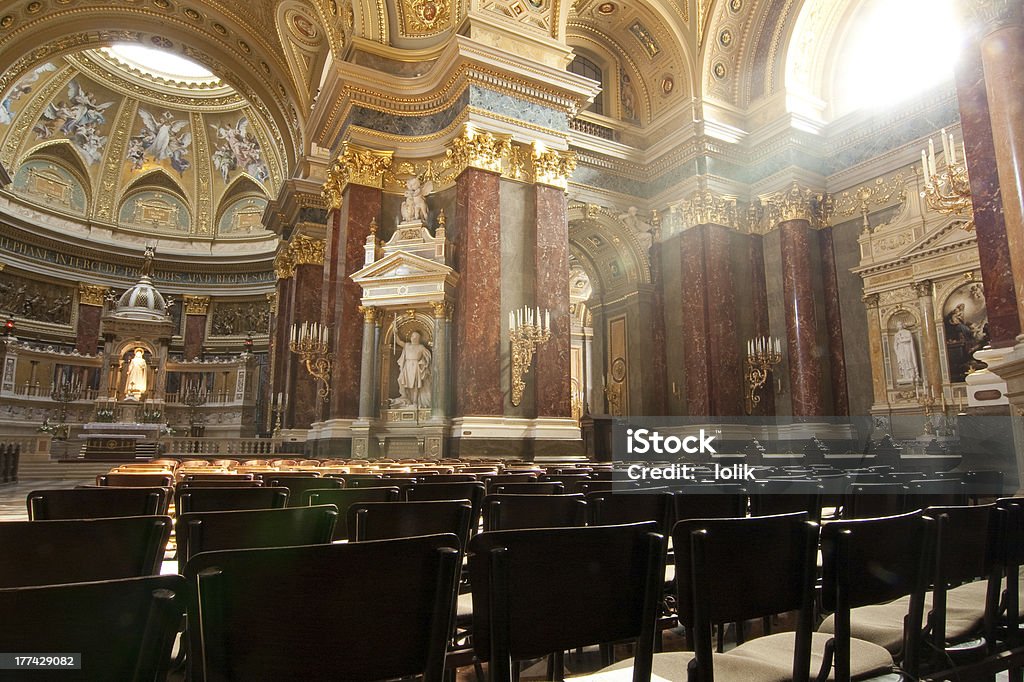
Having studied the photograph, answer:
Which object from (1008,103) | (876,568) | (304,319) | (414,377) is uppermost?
(1008,103)

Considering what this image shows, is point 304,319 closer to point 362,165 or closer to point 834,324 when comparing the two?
point 362,165

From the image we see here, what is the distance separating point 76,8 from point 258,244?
1214cm

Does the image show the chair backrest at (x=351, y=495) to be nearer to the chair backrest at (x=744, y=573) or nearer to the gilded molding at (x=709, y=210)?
the chair backrest at (x=744, y=573)

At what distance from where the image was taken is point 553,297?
39.0 feet

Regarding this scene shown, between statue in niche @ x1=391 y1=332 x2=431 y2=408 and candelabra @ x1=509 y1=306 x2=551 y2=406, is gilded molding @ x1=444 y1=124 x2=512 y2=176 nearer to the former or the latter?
candelabra @ x1=509 y1=306 x2=551 y2=406

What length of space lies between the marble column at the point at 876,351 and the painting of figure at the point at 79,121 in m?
27.5

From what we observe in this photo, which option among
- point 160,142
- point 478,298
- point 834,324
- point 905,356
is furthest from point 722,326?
point 160,142

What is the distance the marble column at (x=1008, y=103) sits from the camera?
6.46 metres

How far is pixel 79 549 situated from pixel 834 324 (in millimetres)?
14670

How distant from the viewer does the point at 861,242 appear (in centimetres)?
1349

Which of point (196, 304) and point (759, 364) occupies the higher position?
point (196, 304)

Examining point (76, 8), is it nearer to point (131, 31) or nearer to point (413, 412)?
point (131, 31)

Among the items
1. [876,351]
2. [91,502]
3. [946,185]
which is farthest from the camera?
[876,351]

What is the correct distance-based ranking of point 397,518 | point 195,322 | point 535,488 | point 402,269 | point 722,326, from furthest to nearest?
point 195,322, point 722,326, point 402,269, point 535,488, point 397,518
